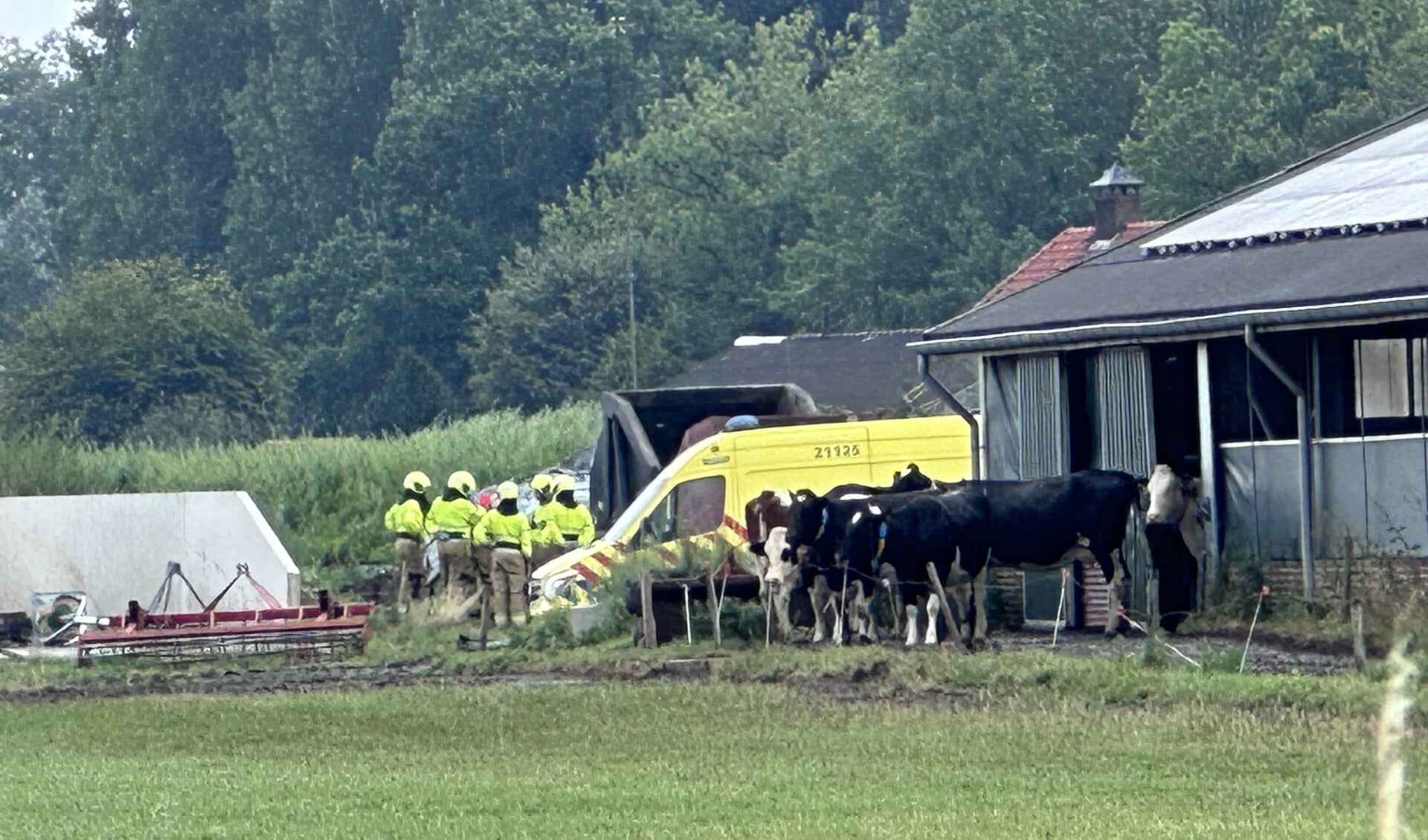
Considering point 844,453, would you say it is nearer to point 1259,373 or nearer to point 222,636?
point 1259,373

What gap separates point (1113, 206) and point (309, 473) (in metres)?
18.7

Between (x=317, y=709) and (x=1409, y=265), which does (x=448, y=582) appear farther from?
(x=1409, y=265)

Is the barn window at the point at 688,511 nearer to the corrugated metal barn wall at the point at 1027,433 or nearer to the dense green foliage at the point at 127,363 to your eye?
the corrugated metal barn wall at the point at 1027,433

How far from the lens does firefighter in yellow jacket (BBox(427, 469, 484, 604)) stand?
26.7m

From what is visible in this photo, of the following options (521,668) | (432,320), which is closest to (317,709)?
(521,668)

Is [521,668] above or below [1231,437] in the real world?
below

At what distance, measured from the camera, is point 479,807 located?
13.0m

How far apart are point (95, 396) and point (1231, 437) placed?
162 feet

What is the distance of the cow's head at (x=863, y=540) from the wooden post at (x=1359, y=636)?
4.70 m

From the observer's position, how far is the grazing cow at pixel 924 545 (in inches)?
872

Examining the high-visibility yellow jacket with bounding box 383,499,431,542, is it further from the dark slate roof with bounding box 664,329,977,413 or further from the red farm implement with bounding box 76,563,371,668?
the dark slate roof with bounding box 664,329,977,413

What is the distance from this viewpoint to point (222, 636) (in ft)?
80.8

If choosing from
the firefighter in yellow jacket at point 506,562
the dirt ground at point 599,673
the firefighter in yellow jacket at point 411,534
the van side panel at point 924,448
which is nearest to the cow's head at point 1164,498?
the dirt ground at point 599,673

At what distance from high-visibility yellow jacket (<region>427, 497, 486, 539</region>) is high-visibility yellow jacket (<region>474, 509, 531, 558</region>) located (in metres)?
0.17
